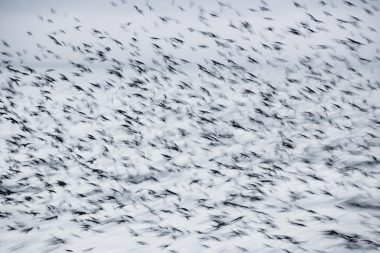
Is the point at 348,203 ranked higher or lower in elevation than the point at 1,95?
higher

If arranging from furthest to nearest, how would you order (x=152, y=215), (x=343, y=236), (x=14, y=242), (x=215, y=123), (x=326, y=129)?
1. (x=215, y=123)
2. (x=326, y=129)
3. (x=152, y=215)
4. (x=14, y=242)
5. (x=343, y=236)

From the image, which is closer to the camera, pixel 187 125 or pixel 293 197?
pixel 293 197

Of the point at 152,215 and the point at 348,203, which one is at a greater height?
the point at 348,203

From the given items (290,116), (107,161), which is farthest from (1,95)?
(290,116)

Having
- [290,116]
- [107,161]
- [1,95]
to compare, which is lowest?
[1,95]

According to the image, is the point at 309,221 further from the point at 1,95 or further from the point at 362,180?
the point at 1,95

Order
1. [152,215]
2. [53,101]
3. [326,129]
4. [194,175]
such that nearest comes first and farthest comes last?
1. [152,215]
2. [194,175]
3. [326,129]
4. [53,101]

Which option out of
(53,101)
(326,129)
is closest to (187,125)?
(326,129)

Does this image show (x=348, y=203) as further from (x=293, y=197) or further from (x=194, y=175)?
(x=194, y=175)

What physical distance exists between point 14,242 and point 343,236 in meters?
5.42

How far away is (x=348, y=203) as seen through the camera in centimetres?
586

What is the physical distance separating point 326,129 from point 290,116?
1508 mm

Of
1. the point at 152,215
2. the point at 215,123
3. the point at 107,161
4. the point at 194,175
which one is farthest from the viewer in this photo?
the point at 215,123

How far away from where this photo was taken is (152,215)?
6.10 meters
